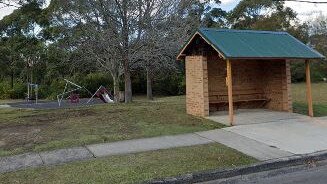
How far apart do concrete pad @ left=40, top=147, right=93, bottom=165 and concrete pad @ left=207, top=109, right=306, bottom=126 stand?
4.79 metres

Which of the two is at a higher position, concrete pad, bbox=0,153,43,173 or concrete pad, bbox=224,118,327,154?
concrete pad, bbox=224,118,327,154

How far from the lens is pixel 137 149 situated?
9.19 m

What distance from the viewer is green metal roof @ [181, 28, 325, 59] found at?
12202 millimetres

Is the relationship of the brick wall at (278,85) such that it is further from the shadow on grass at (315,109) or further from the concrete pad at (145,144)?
the concrete pad at (145,144)

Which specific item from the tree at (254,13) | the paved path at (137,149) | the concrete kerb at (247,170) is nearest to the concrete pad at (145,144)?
the paved path at (137,149)

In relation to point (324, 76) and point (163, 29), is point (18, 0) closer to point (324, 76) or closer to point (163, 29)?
point (163, 29)

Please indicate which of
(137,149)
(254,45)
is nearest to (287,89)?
(254,45)

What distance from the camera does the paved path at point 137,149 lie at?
27.3 ft

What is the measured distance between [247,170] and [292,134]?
3.54 meters

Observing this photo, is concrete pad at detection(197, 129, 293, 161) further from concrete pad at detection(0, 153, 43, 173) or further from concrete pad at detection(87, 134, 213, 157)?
concrete pad at detection(0, 153, 43, 173)

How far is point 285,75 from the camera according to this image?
47.6 ft

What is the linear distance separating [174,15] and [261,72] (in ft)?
20.7

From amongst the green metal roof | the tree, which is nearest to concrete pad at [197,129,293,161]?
the green metal roof

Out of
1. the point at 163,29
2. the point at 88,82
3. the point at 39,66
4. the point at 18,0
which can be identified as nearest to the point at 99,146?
the point at 18,0
